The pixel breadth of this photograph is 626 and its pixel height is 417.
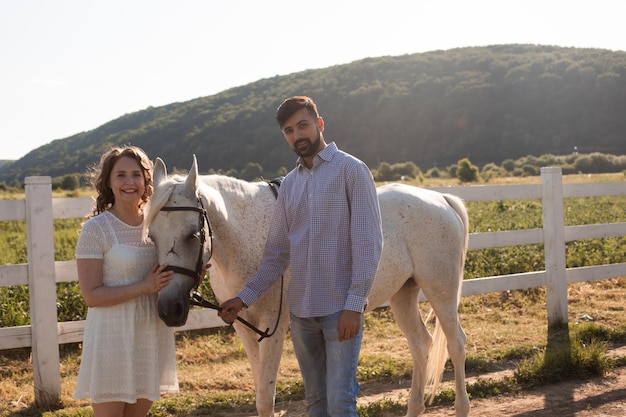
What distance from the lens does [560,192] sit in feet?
Answer: 25.2

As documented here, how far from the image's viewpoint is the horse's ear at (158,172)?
10.4ft

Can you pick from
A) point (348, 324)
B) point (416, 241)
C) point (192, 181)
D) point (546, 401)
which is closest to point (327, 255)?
point (348, 324)

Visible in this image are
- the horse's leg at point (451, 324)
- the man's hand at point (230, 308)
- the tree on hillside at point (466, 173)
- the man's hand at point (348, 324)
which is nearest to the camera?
the man's hand at point (348, 324)

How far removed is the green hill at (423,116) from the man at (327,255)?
8355 centimetres

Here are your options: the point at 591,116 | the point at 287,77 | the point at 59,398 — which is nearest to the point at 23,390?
the point at 59,398

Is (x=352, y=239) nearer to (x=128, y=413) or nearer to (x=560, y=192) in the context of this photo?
(x=128, y=413)

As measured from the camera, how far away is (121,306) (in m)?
3.00

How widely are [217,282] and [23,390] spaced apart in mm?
2651

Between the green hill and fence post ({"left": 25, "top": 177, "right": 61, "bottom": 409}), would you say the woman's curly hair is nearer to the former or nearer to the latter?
fence post ({"left": 25, "top": 177, "right": 61, "bottom": 409})

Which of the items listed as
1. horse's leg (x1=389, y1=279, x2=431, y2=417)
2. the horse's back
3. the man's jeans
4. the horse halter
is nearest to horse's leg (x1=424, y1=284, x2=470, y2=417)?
the horse's back

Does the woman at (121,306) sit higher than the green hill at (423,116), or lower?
lower

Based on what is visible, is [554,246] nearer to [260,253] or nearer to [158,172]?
[260,253]

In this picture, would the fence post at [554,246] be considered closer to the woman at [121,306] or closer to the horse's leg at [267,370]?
A: the horse's leg at [267,370]

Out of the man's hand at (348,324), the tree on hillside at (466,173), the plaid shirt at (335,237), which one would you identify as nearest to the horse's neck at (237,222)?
the plaid shirt at (335,237)
